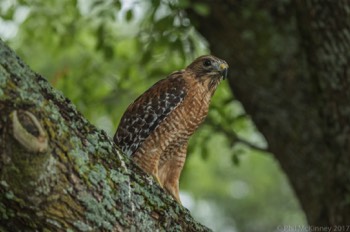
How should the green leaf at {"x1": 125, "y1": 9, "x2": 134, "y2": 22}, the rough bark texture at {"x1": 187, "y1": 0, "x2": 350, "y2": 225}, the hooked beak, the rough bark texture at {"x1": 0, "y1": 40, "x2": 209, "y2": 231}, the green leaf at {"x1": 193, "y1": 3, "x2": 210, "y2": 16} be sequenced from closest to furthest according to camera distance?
the rough bark texture at {"x1": 0, "y1": 40, "x2": 209, "y2": 231}
the hooked beak
the rough bark texture at {"x1": 187, "y1": 0, "x2": 350, "y2": 225}
the green leaf at {"x1": 193, "y1": 3, "x2": 210, "y2": 16}
the green leaf at {"x1": 125, "y1": 9, "x2": 134, "y2": 22}

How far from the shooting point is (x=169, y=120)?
5617 millimetres

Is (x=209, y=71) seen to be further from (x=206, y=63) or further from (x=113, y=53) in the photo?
(x=113, y=53)

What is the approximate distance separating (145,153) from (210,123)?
2.55 m

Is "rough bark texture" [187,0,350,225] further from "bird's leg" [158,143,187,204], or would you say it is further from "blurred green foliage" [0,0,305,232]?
"bird's leg" [158,143,187,204]

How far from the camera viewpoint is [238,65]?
22.4 feet

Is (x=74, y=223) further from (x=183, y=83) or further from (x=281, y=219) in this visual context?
(x=281, y=219)

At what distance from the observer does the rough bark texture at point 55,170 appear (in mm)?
3096

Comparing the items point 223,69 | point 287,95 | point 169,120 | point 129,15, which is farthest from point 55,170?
point 287,95

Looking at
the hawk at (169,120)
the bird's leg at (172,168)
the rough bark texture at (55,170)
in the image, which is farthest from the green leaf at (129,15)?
the rough bark texture at (55,170)

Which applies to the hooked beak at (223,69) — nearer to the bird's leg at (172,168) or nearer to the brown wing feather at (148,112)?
the brown wing feather at (148,112)

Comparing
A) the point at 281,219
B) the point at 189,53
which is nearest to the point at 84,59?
the point at 189,53

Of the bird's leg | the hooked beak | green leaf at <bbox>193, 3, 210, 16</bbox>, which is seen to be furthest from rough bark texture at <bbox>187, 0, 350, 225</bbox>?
the bird's leg

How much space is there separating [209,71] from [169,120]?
49cm

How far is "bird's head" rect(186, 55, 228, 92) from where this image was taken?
5758mm
